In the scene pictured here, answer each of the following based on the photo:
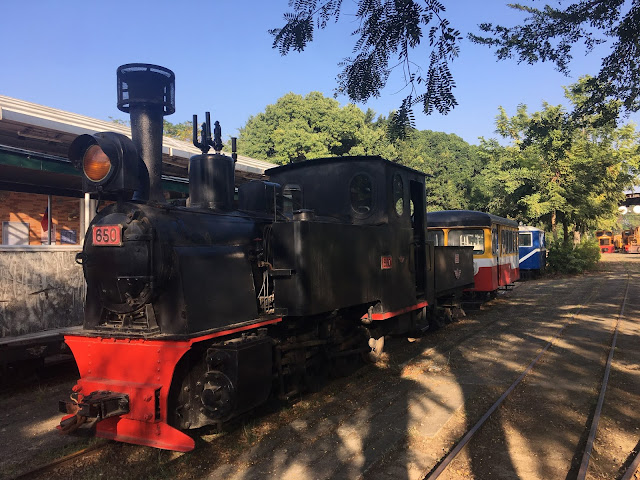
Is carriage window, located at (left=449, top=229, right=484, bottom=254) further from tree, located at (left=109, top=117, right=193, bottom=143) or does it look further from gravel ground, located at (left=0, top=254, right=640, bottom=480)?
tree, located at (left=109, top=117, right=193, bottom=143)

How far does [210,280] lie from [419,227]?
4366 millimetres

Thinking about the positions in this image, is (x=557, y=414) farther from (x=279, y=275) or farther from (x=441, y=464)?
(x=279, y=275)

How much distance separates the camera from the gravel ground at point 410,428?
3.88 metres

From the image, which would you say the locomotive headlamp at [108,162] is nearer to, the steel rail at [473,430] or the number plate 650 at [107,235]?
the number plate 650 at [107,235]

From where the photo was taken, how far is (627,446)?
4.27 m

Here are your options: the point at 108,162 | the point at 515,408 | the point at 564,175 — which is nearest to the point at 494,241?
the point at 515,408

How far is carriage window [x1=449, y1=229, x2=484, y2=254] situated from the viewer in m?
12.6

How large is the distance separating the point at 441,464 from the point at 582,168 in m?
23.9

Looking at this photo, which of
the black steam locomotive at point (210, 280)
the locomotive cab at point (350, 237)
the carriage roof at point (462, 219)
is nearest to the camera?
the black steam locomotive at point (210, 280)

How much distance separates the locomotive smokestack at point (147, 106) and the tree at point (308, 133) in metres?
21.3

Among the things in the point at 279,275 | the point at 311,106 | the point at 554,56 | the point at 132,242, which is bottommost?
the point at 279,275

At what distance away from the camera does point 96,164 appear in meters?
4.21

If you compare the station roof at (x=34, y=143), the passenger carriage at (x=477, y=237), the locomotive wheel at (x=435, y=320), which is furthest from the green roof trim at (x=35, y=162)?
the passenger carriage at (x=477, y=237)

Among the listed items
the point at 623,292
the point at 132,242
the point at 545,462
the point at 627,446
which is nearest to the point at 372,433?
the point at 545,462
